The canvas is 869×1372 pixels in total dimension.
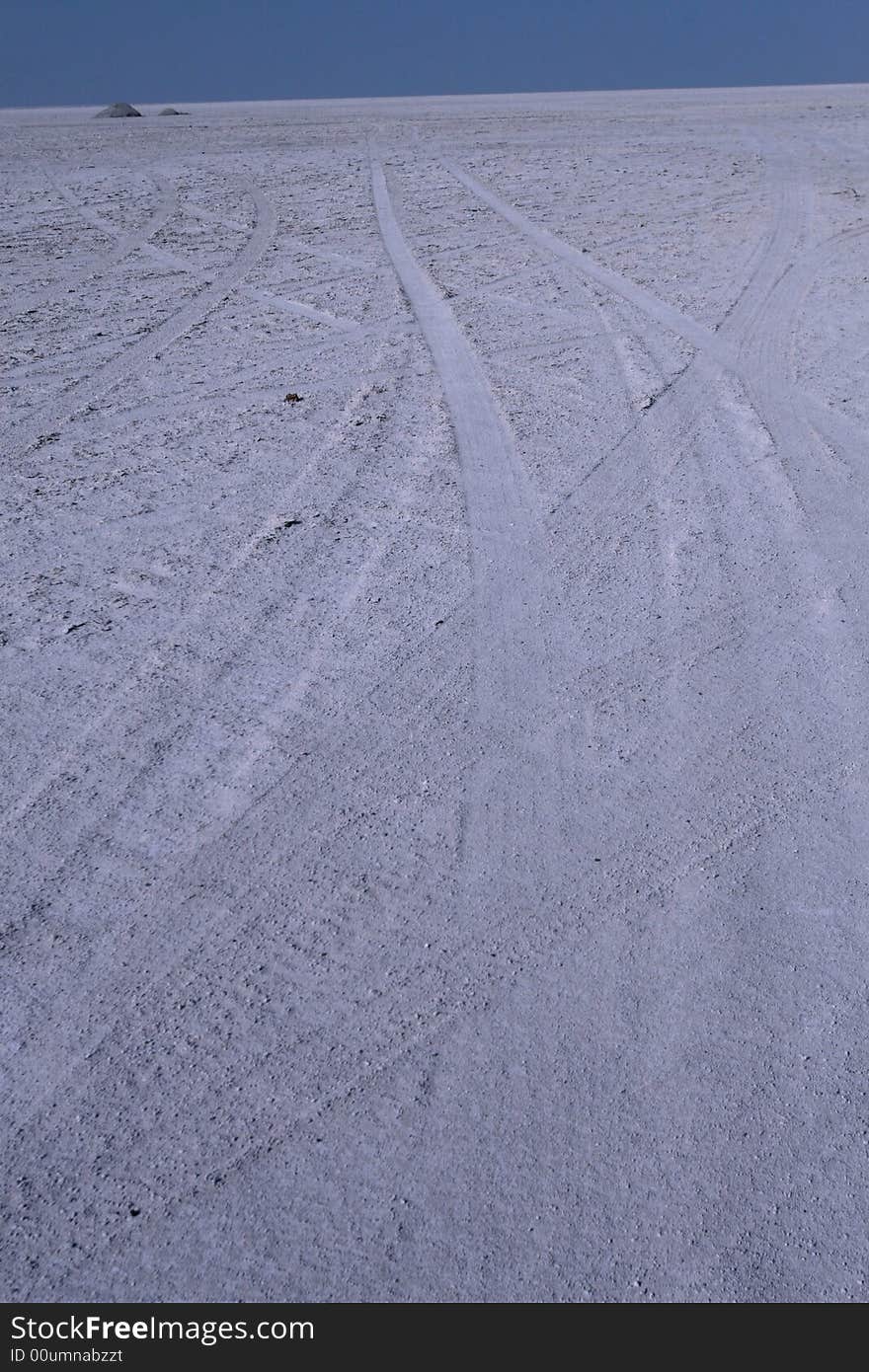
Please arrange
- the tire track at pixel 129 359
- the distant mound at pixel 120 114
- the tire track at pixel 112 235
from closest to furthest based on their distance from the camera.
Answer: the tire track at pixel 129 359, the tire track at pixel 112 235, the distant mound at pixel 120 114

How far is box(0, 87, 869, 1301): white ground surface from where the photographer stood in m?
2.40

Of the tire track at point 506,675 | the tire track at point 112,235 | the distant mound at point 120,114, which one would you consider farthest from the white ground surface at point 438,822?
the distant mound at point 120,114

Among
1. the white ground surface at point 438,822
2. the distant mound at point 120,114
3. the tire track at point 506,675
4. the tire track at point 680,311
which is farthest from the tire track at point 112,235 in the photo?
the distant mound at point 120,114

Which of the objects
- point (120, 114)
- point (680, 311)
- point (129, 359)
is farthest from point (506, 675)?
point (120, 114)

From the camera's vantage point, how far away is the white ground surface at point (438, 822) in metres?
2.40

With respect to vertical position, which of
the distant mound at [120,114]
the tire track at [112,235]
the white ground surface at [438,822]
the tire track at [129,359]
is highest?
the distant mound at [120,114]

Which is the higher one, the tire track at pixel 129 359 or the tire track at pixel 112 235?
the tire track at pixel 112 235

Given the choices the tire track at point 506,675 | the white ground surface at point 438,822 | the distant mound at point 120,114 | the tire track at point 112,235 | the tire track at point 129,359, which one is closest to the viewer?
the white ground surface at point 438,822

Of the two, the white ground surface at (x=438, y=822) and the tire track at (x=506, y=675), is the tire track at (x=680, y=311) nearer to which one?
the white ground surface at (x=438, y=822)

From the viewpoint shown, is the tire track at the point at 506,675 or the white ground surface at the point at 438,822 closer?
the white ground surface at the point at 438,822

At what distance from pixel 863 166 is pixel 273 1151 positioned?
1846 centimetres

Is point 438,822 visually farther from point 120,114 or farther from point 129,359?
point 120,114

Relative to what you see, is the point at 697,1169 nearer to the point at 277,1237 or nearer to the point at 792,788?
the point at 277,1237
